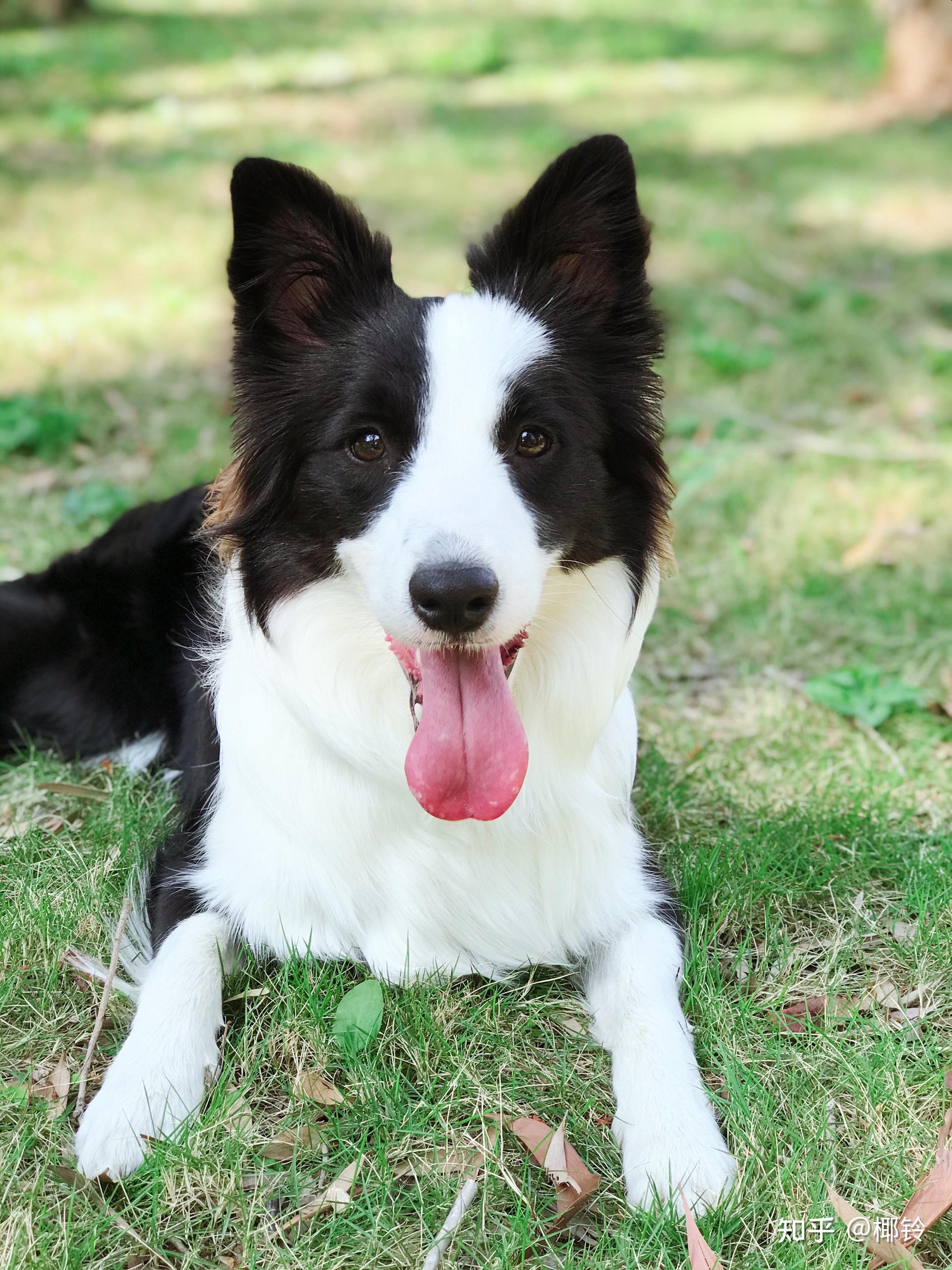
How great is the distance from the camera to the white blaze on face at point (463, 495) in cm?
226

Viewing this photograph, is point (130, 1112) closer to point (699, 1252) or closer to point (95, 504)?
point (699, 1252)

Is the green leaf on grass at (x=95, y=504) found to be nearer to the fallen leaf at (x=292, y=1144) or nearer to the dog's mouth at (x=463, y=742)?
the dog's mouth at (x=463, y=742)

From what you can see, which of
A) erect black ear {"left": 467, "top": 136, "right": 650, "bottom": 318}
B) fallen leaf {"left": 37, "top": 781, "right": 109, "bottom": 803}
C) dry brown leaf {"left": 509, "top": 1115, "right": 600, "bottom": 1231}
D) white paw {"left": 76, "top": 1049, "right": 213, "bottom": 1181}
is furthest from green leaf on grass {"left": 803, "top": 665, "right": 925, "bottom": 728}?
white paw {"left": 76, "top": 1049, "right": 213, "bottom": 1181}

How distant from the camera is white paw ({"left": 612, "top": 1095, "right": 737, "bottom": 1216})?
7.09ft

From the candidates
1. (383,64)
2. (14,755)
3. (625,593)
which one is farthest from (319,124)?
(625,593)

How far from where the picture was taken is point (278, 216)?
8.33ft

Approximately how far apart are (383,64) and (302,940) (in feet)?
47.4

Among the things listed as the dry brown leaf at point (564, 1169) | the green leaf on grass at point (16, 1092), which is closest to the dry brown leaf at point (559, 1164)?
the dry brown leaf at point (564, 1169)

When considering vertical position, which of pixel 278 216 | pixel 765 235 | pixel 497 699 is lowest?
pixel 765 235

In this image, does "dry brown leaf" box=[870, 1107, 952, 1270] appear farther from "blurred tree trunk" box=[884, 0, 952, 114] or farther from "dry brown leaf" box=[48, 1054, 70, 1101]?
"blurred tree trunk" box=[884, 0, 952, 114]

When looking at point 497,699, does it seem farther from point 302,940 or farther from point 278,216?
point 278,216

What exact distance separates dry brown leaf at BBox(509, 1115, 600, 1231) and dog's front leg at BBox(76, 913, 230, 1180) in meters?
0.67

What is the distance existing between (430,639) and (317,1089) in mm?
999

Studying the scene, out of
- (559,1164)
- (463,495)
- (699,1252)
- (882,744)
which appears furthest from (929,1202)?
(882,744)
